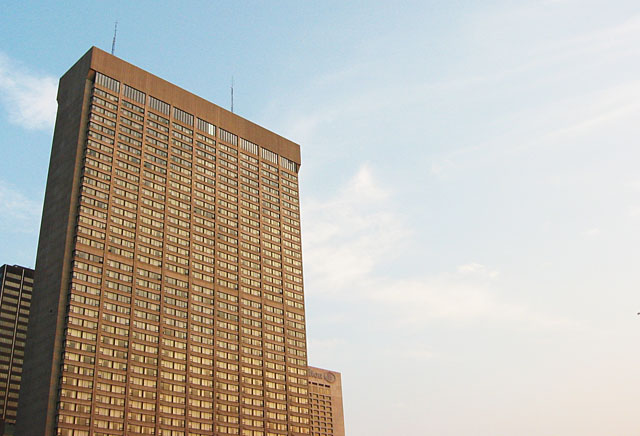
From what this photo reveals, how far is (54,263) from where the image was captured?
491 feet

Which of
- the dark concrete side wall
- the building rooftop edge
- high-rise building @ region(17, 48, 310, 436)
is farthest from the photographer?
the building rooftop edge

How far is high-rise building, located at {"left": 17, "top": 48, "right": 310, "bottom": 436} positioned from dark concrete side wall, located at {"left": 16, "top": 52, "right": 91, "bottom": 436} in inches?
15.9

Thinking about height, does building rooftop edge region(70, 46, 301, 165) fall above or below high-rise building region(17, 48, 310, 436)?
above

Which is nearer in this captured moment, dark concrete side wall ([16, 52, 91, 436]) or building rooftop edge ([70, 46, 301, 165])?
dark concrete side wall ([16, 52, 91, 436])

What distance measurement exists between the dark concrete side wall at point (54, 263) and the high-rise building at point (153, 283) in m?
0.40

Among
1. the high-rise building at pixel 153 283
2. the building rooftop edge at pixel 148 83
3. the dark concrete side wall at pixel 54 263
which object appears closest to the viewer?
the dark concrete side wall at pixel 54 263

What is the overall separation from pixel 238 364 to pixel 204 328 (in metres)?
13.5

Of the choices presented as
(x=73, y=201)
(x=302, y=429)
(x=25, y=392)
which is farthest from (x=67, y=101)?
(x=302, y=429)

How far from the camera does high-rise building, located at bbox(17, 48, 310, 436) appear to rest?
142 meters

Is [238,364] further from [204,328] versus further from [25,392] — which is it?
[25,392]

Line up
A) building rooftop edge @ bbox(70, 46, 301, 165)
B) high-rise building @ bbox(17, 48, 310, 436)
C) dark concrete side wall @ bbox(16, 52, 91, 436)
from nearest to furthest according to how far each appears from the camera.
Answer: dark concrete side wall @ bbox(16, 52, 91, 436), high-rise building @ bbox(17, 48, 310, 436), building rooftop edge @ bbox(70, 46, 301, 165)

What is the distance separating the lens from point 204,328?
168125mm

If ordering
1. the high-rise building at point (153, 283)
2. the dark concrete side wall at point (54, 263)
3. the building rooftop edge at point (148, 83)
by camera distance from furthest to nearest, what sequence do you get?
the building rooftop edge at point (148, 83)
the high-rise building at point (153, 283)
the dark concrete side wall at point (54, 263)

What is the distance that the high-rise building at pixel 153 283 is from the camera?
142375mm
